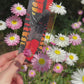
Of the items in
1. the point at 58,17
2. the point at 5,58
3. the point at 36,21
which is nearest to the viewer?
the point at 5,58

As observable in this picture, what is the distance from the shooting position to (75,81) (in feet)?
1.96

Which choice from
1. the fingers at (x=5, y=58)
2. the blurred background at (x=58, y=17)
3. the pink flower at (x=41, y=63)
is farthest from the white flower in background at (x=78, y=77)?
the blurred background at (x=58, y=17)

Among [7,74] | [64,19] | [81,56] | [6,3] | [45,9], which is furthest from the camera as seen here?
[64,19]

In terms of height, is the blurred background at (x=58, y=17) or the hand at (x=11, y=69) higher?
the blurred background at (x=58, y=17)

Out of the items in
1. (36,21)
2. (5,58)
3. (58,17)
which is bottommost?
(5,58)

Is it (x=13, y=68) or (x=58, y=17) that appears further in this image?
(x=58, y=17)

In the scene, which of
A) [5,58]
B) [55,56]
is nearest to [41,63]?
[55,56]

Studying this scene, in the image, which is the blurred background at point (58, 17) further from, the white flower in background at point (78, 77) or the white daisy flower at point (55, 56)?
the white flower in background at point (78, 77)

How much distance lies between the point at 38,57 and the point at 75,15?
2780 millimetres

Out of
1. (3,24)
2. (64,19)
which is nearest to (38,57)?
(3,24)

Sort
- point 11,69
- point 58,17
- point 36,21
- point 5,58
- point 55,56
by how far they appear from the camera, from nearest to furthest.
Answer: point 11,69 < point 55,56 < point 5,58 < point 36,21 < point 58,17

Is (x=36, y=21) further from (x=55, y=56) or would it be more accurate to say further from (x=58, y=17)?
(x=58, y=17)

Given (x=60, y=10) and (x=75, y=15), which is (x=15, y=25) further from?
(x=75, y=15)

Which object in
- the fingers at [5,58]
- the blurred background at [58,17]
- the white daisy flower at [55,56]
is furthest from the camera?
the blurred background at [58,17]
